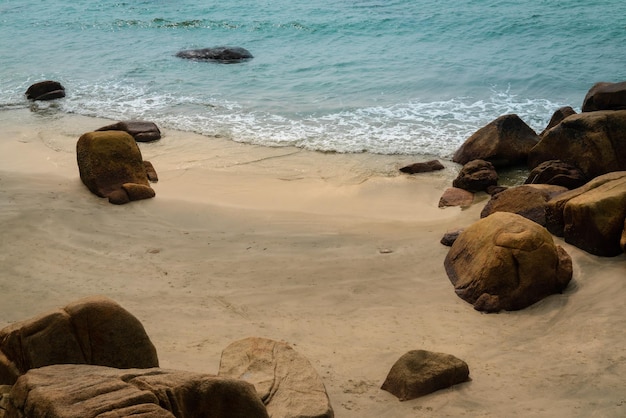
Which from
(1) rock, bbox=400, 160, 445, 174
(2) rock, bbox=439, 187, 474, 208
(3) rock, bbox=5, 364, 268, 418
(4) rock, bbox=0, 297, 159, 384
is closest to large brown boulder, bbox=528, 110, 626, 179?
(2) rock, bbox=439, 187, 474, 208

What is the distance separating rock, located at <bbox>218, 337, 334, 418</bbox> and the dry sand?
0.22m

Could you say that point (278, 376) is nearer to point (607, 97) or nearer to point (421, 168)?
point (421, 168)

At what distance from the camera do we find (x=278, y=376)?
509 centimetres

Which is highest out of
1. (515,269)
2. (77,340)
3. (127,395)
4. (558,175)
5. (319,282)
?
(127,395)

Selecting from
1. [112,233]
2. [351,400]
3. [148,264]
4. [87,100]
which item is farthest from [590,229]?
[87,100]

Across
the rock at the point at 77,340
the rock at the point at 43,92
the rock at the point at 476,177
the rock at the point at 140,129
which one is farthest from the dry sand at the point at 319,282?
the rock at the point at 43,92

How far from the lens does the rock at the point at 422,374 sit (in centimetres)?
514

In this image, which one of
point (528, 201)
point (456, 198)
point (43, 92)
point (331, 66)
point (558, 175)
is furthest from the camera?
point (331, 66)

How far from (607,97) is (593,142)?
2.20 meters

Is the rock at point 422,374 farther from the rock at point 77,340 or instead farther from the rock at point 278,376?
the rock at point 77,340

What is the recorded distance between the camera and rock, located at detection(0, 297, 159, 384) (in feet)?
14.3

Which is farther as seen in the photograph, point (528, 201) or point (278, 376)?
point (528, 201)

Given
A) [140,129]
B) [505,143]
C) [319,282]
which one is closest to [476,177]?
[505,143]

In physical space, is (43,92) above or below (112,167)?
below
